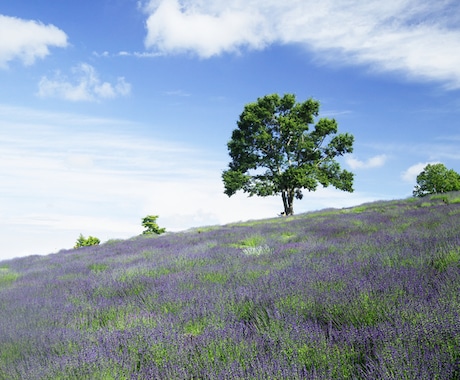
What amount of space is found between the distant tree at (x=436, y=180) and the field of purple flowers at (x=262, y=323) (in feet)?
104

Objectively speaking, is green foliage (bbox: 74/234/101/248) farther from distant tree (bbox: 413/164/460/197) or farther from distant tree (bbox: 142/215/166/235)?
distant tree (bbox: 413/164/460/197)

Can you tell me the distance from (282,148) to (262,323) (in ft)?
85.1

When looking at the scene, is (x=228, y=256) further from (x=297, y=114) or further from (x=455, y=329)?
(x=297, y=114)

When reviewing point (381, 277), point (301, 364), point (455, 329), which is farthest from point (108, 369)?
point (381, 277)

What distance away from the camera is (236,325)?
10.0 feet

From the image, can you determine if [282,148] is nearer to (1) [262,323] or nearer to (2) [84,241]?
(2) [84,241]

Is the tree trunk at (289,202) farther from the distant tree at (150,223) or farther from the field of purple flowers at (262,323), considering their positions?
the field of purple flowers at (262,323)

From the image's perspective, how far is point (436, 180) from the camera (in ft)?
110

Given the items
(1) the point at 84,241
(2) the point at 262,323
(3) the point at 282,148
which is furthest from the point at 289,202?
(2) the point at 262,323

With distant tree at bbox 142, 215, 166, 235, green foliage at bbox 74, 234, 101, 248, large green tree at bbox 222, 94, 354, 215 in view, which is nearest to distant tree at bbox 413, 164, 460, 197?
large green tree at bbox 222, 94, 354, 215

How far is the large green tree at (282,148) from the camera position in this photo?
27438 mm

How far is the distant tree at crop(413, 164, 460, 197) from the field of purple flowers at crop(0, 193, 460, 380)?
31.7m

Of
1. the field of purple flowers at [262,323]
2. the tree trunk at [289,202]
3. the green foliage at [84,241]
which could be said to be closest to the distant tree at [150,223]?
the green foliage at [84,241]

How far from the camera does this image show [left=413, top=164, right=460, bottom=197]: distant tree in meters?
33.0
